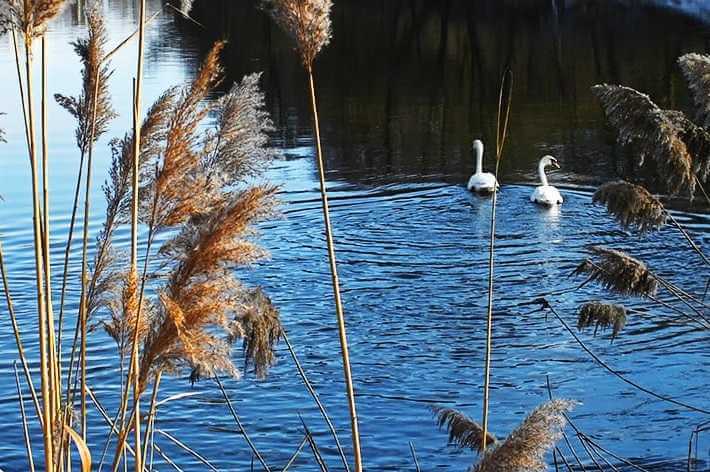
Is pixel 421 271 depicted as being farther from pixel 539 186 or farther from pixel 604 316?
pixel 604 316

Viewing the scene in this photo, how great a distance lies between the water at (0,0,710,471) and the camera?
9.46 m

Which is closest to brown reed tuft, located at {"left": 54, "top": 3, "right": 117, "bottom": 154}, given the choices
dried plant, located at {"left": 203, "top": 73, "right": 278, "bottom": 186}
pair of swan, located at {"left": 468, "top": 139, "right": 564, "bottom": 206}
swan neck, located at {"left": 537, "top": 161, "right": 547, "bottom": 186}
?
dried plant, located at {"left": 203, "top": 73, "right": 278, "bottom": 186}

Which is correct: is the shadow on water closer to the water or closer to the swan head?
the water

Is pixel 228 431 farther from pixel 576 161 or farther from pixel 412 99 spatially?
pixel 412 99

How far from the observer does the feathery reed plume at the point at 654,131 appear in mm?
5212

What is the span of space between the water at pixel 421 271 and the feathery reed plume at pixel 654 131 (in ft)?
4.94

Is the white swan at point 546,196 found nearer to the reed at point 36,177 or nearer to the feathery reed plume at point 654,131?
the feathery reed plume at point 654,131

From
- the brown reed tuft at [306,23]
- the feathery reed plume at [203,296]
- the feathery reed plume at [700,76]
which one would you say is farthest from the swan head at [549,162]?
the feathery reed plume at [203,296]

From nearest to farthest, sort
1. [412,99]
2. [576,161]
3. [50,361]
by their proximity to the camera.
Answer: [50,361]
[576,161]
[412,99]

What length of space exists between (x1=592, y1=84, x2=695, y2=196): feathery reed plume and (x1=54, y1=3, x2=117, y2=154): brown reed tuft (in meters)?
2.27

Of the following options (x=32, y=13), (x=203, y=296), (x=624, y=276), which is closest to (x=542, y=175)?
(x=624, y=276)

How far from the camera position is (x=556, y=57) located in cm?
3422

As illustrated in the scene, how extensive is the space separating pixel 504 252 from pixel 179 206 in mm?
11430

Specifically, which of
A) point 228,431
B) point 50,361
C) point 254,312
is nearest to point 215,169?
point 254,312
